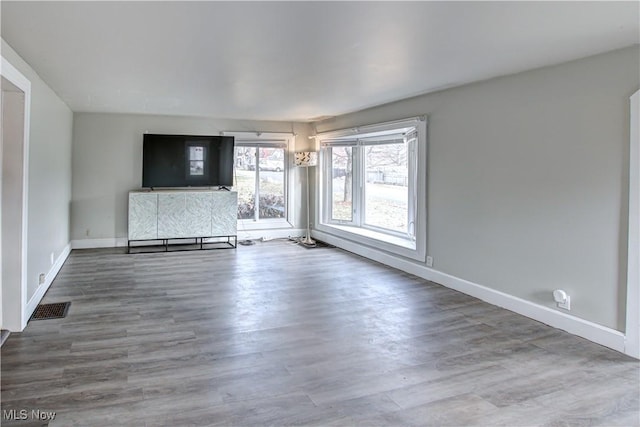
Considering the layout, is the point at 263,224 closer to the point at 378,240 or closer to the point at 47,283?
the point at 378,240

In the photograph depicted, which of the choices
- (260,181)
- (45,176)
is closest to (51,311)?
(45,176)

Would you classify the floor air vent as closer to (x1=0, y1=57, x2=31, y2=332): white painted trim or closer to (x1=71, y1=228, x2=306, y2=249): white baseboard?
(x1=0, y1=57, x2=31, y2=332): white painted trim

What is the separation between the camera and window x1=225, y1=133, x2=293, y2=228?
799cm

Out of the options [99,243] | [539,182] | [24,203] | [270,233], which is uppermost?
[539,182]

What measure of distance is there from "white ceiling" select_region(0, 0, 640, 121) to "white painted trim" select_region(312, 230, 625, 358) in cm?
207

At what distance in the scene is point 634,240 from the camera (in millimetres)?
3090

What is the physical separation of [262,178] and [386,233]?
2.76 metres

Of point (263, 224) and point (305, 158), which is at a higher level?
point (305, 158)

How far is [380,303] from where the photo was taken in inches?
169

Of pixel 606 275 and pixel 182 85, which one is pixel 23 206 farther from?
pixel 606 275

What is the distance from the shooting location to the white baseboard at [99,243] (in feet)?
22.9

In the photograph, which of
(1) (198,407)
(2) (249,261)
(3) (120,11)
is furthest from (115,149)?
(1) (198,407)

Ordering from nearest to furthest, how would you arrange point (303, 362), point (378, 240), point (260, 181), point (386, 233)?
point (303, 362)
point (378, 240)
point (386, 233)
point (260, 181)

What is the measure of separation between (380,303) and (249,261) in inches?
99.3
